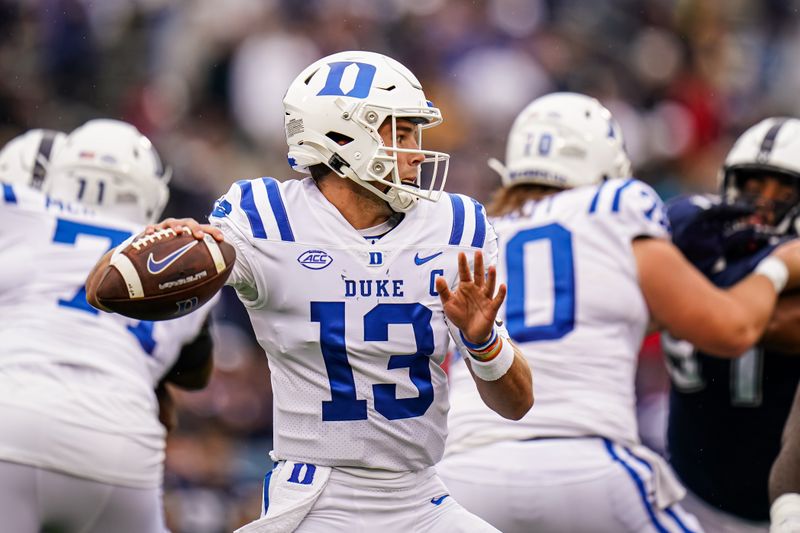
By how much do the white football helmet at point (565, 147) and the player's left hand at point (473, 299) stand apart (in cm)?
177

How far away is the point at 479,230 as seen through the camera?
3658mm

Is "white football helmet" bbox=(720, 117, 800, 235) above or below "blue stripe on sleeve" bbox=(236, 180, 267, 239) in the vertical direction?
above

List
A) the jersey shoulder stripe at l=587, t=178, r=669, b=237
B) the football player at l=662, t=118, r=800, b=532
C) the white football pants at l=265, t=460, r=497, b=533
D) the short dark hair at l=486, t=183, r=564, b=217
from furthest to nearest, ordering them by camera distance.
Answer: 1. the football player at l=662, t=118, r=800, b=532
2. the short dark hair at l=486, t=183, r=564, b=217
3. the jersey shoulder stripe at l=587, t=178, r=669, b=237
4. the white football pants at l=265, t=460, r=497, b=533

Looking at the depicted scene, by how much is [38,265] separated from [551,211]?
1.92 m

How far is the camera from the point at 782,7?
11.5 m

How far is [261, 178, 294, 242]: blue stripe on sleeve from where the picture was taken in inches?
136

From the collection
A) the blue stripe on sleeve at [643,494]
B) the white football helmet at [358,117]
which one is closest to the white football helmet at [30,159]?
the white football helmet at [358,117]

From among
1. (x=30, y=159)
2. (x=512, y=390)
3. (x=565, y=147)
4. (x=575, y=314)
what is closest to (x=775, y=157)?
(x=565, y=147)

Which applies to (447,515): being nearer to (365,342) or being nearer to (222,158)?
(365,342)

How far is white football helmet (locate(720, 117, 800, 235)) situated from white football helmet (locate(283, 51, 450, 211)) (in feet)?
7.56

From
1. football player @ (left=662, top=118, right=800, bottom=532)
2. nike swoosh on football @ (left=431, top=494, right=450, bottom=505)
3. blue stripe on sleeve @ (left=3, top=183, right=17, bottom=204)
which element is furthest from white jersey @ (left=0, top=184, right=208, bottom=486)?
football player @ (left=662, top=118, right=800, bottom=532)

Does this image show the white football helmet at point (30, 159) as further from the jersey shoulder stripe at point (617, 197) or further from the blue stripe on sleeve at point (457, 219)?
the blue stripe on sleeve at point (457, 219)

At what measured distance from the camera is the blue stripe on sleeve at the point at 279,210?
346 centimetres

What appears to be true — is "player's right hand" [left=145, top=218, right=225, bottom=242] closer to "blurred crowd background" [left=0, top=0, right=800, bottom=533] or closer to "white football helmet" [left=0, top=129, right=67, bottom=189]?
"white football helmet" [left=0, top=129, right=67, bottom=189]
